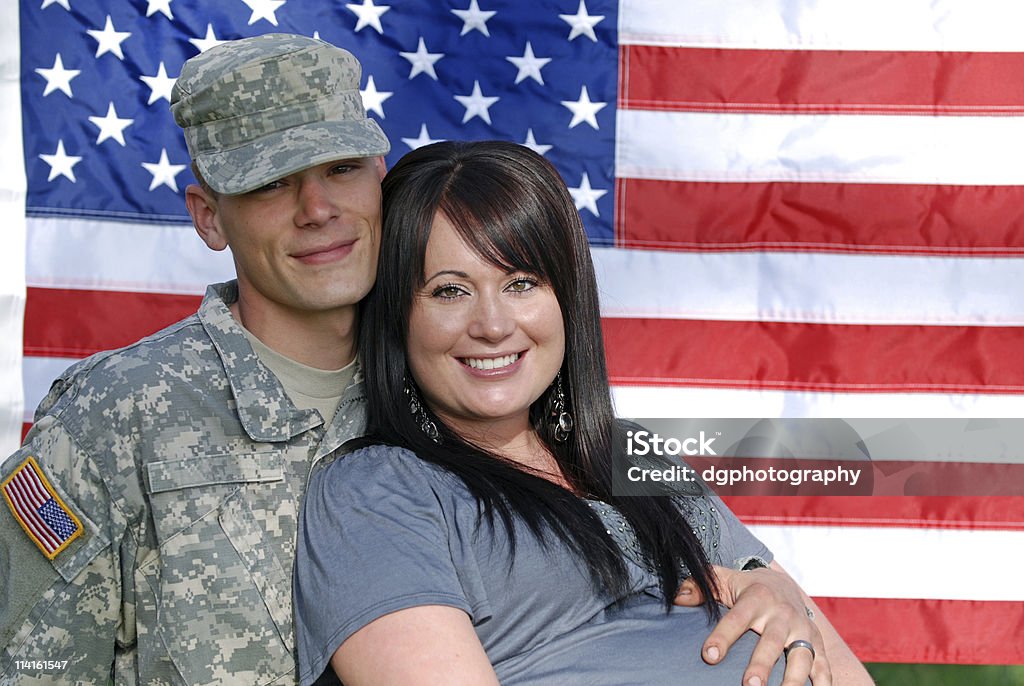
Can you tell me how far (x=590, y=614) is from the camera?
2.04 meters

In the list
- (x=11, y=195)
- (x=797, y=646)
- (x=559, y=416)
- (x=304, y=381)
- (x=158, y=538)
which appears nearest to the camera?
(x=158, y=538)

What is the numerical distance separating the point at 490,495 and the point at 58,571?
766mm

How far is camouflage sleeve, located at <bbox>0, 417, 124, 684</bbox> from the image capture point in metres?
2.03

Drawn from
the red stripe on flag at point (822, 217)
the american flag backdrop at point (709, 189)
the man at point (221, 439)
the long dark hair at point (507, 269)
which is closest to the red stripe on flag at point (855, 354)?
the american flag backdrop at point (709, 189)

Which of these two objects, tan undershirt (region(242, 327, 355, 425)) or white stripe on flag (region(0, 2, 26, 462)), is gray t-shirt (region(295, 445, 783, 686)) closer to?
tan undershirt (region(242, 327, 355, 425))

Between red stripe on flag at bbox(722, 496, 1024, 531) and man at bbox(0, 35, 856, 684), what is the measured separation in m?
1.40

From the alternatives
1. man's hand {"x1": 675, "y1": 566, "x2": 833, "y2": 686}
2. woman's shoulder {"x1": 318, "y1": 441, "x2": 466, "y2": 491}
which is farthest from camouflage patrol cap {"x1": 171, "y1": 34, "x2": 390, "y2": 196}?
man's hand {"x1": 675, "y1": 566, "x2": 833, "y2": 686}

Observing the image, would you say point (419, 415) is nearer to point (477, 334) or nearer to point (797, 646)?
point (477, 334)

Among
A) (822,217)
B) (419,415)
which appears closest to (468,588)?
(419,415)

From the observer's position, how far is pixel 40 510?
6.71 feet

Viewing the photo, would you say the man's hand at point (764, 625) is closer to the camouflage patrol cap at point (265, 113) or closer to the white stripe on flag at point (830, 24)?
the camouflage patrol cap at point (265, 113)

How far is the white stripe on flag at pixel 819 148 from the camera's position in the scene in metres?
3.53

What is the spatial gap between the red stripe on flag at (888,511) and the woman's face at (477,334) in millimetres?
1551
